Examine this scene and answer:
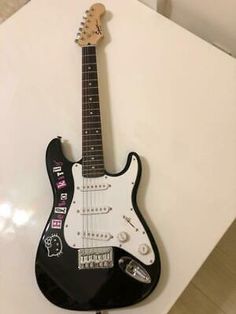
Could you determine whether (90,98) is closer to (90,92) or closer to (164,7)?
(90,92)

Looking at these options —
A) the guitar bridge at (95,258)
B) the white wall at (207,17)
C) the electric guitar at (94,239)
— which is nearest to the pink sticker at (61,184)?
the electric guitar at (94,239)

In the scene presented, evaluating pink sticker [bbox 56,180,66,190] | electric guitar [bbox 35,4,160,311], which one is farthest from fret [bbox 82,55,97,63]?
pink sticker [bbox 56,180,66,190]

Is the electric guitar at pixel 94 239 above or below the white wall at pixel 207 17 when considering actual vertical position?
below

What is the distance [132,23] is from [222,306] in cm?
72

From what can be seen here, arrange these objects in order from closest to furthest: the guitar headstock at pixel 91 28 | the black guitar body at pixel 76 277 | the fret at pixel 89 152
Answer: the black guitar body at pixel 76 277
the fret at pixel 89 152
the guitar headstock at pixel 91 28

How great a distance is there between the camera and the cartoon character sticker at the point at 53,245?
74 cm

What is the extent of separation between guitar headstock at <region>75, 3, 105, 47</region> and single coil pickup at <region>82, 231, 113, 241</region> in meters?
0.43

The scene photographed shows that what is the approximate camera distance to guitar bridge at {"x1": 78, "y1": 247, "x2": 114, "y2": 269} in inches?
28.5

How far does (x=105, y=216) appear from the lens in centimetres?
76

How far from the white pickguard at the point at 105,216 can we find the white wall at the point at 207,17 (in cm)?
40

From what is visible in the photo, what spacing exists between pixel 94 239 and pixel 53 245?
0.08 m

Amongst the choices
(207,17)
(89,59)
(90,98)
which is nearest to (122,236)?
(90,98)

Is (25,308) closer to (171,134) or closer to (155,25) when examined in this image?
(171,134)

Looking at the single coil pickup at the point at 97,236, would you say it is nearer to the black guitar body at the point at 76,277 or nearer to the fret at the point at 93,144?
the black guitar body at the point at 76,277
